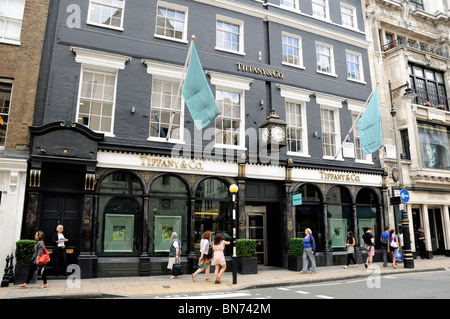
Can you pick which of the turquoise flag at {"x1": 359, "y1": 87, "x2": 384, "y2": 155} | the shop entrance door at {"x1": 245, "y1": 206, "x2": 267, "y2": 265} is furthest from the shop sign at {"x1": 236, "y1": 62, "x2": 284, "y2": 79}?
the shop entrance door at {"x1": 245, "y1": 206, "x2": 267, "y2": 265}

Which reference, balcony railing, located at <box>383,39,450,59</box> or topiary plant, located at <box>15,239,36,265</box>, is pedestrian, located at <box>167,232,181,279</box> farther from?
balcony railing, located at <box>383,39,450,59</box>

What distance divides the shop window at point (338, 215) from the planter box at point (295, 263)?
2937 mm

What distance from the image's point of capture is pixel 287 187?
15383mm

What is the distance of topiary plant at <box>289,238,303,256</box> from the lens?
14.0 m

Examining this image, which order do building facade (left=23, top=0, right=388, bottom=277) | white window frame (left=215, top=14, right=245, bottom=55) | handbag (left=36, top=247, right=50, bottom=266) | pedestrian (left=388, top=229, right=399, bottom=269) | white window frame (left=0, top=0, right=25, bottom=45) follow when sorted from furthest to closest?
white window frame (left=215, top=14, right=245, bottom=55) → pedestrian (left=388, top=229, right=399, bottom=269) → white window frame (left=0, top=0, right=25, bottom=45) → building facade (left=23, top=0, right=388, bottom=277) → handbag (left=36, top=247, right=50, bottom=266)

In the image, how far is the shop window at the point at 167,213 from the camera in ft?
41.9

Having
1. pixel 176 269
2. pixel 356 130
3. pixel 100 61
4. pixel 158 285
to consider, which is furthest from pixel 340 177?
pixel 100 61

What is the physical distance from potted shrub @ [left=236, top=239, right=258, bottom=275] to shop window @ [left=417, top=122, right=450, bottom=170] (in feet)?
43.2

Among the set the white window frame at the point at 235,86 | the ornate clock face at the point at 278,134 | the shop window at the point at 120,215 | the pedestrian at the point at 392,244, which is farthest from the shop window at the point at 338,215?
the shop window at the point at 120,215

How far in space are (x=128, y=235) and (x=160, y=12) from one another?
383 inches

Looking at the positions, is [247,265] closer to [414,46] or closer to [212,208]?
[212,208]

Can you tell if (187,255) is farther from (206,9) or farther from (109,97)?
(206,9)

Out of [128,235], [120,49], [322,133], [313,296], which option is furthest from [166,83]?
[313,296]

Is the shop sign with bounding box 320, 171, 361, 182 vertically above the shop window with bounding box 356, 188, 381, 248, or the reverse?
the shop sign with bounding box 320, 171, 361, 182
